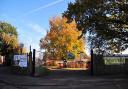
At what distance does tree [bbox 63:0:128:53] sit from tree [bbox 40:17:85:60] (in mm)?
29267

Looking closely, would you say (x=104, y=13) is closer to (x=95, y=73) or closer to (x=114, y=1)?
(x=114, y=1)

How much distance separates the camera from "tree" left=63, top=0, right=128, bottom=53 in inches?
1367

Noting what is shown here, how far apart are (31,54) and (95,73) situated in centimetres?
688

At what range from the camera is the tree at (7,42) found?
56138mm

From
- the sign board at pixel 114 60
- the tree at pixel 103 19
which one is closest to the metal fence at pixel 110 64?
the sign board at pixel 114 60

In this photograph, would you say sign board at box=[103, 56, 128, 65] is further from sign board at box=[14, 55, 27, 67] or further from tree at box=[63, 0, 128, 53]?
sign board at box=[14, 55, 27, 67]

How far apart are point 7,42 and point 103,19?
3491 centimetres

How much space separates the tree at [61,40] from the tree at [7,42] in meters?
6.18

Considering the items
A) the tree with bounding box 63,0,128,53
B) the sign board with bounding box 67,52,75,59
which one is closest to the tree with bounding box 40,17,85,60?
Answer: the sign board with bounding box 67,52,75,59

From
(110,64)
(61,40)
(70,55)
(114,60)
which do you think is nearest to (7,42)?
(61,40)

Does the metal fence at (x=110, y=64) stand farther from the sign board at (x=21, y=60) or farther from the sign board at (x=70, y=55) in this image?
the sign board at (x=70, y=55)

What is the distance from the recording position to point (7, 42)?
2640 inches

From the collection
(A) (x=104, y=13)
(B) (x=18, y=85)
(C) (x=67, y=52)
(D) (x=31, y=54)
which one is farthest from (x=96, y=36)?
(C) (x=67, y=52)

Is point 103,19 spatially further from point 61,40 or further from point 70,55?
point 70,55
